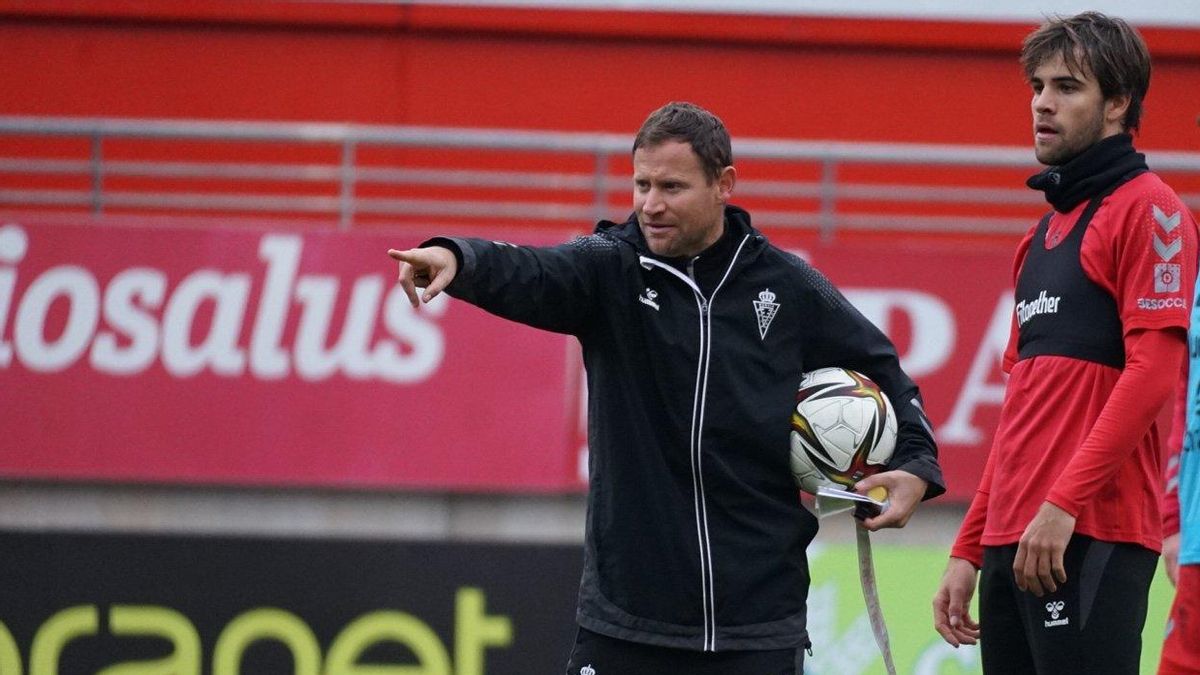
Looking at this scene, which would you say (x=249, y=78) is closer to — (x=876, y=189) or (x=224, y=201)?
(x=224, y=201)

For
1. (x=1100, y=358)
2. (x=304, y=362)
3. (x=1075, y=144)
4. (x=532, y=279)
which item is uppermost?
(x=1075, y=144)

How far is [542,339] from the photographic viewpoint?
763 centimetres

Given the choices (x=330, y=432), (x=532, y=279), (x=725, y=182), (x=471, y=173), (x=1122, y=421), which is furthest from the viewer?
(x=471, y=173)

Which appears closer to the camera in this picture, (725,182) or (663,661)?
(663,661)

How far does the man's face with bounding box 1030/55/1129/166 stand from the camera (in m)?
3.39

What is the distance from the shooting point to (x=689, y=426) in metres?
3.57

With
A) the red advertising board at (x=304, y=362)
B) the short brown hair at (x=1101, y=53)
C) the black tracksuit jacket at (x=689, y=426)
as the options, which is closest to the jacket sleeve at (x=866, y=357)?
the black tracksuit jacket at (x=689, y=426)

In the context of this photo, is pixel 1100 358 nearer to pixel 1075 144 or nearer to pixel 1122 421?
pixel 1122 421

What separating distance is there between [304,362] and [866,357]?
4.34 meters

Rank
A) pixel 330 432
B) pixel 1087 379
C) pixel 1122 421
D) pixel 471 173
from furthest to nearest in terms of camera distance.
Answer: pixel 471 173 → pixel 330 432 → pixel 1087 379 → pixel 1122 421

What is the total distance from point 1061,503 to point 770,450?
0.65 m

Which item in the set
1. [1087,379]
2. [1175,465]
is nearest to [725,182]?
[1087,379]

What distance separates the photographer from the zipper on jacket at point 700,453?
3.53 m

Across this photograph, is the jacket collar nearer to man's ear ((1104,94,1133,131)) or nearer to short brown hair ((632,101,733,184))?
man's ear ((1104,94,1133,131))
